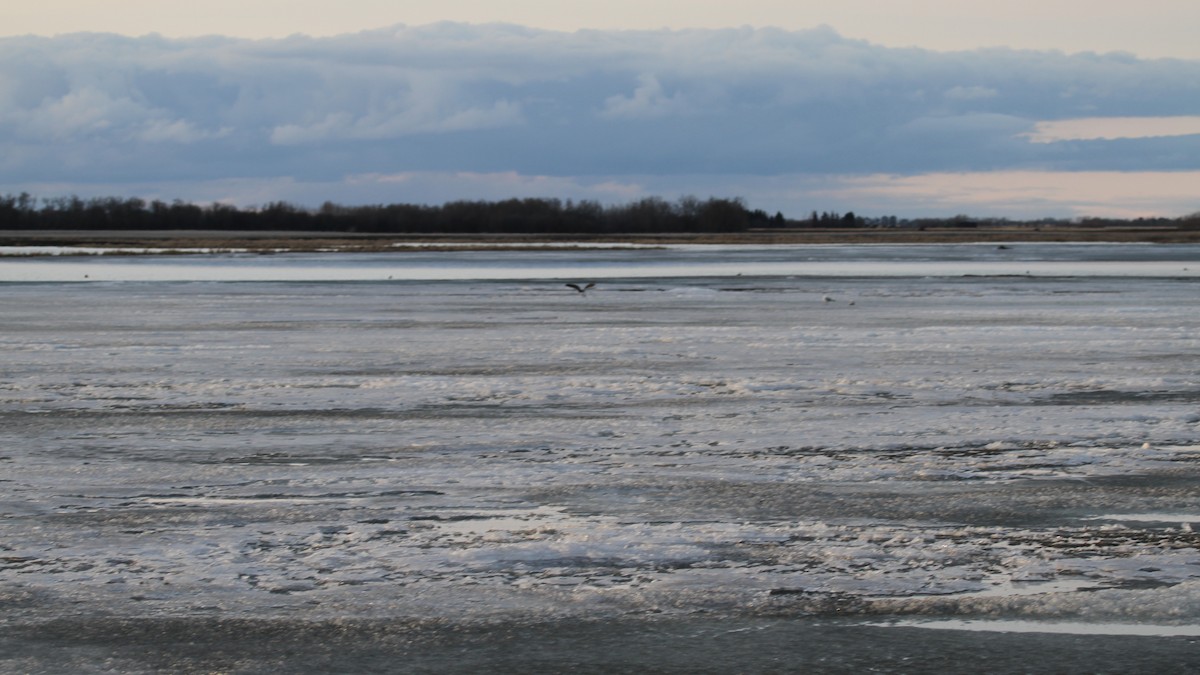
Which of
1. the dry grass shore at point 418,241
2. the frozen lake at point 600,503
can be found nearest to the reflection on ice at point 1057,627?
the frozen lake at point 600,503

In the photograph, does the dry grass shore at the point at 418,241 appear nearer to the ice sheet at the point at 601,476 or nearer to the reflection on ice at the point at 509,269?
the reflection on ice at the point at 509,269

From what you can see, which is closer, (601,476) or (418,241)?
(601,476)

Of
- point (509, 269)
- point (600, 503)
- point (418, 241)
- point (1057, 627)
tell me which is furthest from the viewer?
point (418, 241)

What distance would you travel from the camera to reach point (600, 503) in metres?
7.76

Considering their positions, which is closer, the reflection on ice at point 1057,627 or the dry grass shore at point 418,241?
the reflection on ice at point 1057,627

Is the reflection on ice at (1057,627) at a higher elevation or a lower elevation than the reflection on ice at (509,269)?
higher

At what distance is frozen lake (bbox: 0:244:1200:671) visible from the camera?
206 inches

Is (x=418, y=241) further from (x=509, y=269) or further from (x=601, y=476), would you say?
(x=601, y=476)

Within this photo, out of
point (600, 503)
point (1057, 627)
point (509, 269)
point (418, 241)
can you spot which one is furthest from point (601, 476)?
point (418, 241)

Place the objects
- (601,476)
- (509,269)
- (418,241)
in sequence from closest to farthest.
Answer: (601,476) < (509,269) < (418,241)

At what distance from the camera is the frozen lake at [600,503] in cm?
522

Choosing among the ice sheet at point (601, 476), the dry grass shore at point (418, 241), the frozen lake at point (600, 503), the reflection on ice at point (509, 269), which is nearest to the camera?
the frozen lake at point (600, 503)

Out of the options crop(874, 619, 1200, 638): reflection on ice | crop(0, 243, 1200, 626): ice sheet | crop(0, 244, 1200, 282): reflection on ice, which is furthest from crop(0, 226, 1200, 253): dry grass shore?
crop(874, 619, 1200, 638): reflection on ice

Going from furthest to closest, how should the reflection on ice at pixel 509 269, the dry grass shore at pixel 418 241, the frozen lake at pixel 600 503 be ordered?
the dry grass shore at pixel 418 241, the reflection on ice at pixel 509 269, the frozen lake at pixel 600 503
